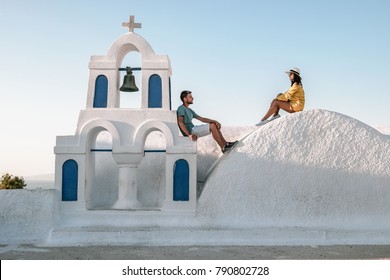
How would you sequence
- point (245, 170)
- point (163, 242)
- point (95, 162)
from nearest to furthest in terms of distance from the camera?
point (163, 242), point (245, 170), point (95, 162)

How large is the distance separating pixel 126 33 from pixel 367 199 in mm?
5793

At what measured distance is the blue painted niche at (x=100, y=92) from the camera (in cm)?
978

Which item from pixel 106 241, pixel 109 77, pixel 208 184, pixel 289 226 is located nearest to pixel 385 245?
pixel 289 226

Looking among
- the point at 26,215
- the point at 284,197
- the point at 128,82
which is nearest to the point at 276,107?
the point at 284,197

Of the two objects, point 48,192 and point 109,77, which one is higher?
point 109,77

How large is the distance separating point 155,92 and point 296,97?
289 cm

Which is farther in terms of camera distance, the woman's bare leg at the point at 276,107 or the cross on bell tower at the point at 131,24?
the woman's bare leg at the point at 276,107

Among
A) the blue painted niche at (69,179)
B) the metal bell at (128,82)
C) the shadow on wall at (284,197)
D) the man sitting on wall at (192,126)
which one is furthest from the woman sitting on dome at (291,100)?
the blue painted niche at (69,179)

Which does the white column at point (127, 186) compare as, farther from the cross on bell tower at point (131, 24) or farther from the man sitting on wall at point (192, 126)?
the cross on bell tower at point (131, 24)

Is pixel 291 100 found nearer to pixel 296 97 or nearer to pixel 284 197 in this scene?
pixel 296 97

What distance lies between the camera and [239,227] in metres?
9.06

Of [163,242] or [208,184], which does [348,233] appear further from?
[163,242]

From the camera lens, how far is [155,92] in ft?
31.8

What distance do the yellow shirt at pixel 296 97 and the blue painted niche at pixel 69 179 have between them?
4.50m
